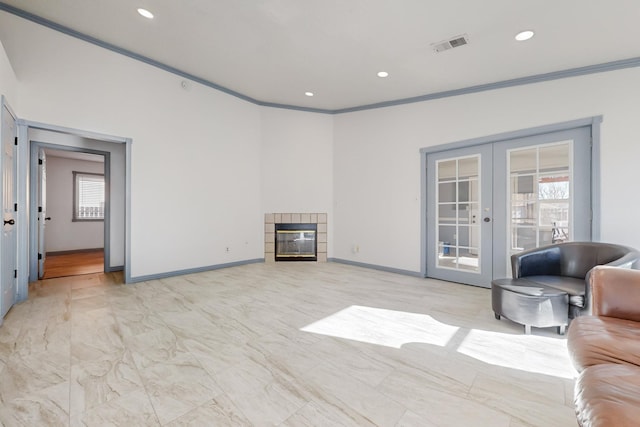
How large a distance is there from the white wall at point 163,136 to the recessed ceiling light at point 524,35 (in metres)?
4.10

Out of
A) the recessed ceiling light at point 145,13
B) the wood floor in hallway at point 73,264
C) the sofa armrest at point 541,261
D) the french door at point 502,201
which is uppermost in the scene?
the recessed ceiling light at point 145,13

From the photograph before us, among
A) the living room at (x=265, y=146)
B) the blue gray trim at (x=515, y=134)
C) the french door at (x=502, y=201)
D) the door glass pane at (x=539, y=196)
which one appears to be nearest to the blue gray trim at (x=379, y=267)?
the living room at (x=265, y=146)

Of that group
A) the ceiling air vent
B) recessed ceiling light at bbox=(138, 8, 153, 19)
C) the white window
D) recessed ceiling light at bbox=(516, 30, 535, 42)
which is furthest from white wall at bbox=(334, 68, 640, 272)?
the white window

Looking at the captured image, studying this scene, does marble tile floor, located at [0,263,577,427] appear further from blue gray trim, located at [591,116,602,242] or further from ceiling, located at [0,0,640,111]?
ceiling, located at [0,0,640,111]

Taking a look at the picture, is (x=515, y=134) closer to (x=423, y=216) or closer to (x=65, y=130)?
(x=423, y=216)

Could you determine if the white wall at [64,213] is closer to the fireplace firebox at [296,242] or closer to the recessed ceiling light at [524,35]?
the fireplace firebox at [296,242]

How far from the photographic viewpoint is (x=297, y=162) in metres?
5.57

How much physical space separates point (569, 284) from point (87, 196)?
9.43 m

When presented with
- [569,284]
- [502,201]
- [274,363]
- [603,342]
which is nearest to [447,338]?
[603,342]

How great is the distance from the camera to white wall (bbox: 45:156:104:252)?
6.43 metres

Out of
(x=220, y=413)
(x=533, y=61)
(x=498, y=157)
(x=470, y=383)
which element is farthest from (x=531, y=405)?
(x=533, y=61)

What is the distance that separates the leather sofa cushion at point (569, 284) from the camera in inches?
89.0

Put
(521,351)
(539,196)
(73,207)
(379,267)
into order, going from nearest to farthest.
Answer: (521,351), (539,196), (379,267), (73,207)

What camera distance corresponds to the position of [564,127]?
329 centimetres
